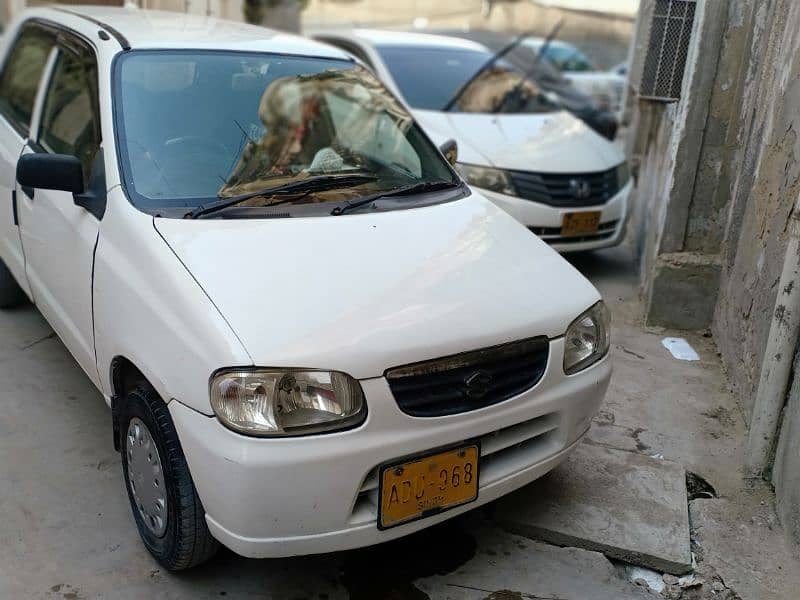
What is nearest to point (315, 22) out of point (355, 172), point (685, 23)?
point (685, 23)

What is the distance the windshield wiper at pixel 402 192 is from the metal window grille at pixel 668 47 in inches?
94.9

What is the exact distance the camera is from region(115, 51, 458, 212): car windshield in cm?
298

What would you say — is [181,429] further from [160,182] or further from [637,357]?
[637,357]

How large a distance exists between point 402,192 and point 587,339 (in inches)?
36.8

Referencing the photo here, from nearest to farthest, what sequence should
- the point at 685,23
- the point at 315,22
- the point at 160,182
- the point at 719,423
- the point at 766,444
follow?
1. the point at 160,182
2. the point at 766,444
3. the point at 719,423
4. the point at 685,23
5. the point at 315,22

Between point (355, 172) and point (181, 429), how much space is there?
142 cm

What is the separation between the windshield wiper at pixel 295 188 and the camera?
2814 millimetres

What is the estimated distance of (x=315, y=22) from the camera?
2334 cm

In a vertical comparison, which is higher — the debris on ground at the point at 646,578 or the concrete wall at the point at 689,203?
the concrete wall at the point at 689,203

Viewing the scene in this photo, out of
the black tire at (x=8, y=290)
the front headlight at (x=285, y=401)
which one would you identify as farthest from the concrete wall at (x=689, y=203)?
the black tire at (x=8, y=290)

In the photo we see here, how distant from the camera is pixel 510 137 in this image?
19.2 feet

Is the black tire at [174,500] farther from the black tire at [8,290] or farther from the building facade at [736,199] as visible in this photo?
the black tire at [8,290]

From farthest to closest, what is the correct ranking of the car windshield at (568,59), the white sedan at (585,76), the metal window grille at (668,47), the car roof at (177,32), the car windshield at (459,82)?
the car windshield at (568,59) → the white sedan at (585,76) → the car windshield at (459,82) → the metal window grille at (668,47) → the car roof at (177,32)

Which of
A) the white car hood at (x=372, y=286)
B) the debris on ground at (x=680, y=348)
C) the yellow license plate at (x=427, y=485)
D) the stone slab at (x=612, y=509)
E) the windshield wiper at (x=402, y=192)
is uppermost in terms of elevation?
the windshield wiper at (x=402, y=192)
